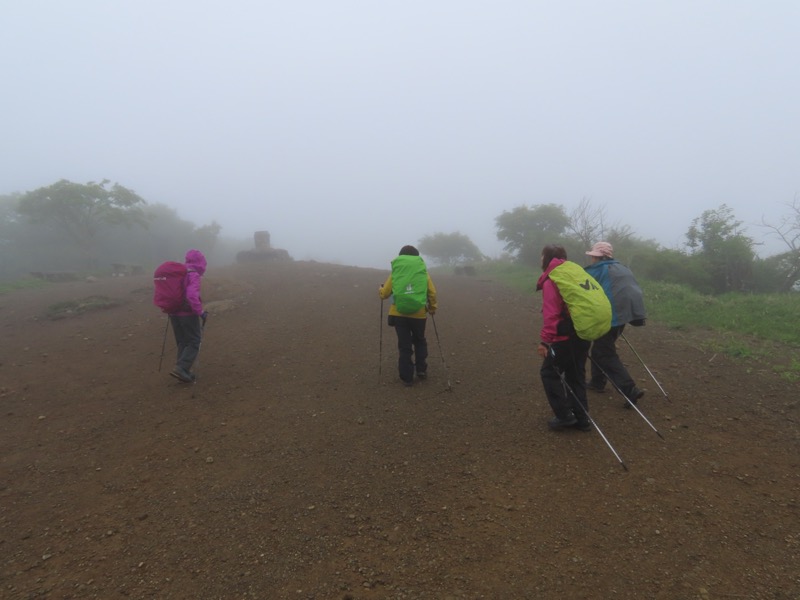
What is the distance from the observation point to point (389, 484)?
3.46 metres

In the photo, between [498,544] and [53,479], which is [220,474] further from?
[498,544]

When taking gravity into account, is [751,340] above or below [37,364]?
above

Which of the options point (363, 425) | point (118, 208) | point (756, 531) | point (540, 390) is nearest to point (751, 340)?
point (540, 390)

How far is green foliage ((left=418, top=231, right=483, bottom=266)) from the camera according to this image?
42219 millimetres

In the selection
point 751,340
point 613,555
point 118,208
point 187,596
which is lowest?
point 187,596

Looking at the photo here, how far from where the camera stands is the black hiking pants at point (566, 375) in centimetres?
398

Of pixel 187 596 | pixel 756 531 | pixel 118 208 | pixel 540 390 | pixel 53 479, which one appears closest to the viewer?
pixel 187 596

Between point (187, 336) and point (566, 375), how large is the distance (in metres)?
5.00

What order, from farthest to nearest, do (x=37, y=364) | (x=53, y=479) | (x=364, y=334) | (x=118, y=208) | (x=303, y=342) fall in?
1. (x=118, y=208)
2. (x=364, y=334)
3. (x=303, y=342)
4. (x=37, y=364)
5. (x=53, y=479)

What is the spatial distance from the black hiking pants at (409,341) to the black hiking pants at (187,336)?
2.82 meters

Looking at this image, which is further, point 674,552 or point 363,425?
point 363,425

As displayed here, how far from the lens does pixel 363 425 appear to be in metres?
4.54

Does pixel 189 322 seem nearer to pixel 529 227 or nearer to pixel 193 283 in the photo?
pixel 193 283

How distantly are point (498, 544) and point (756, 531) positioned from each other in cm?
170
